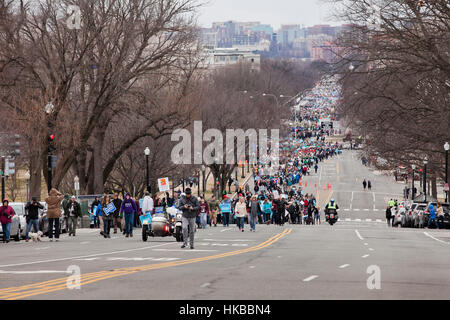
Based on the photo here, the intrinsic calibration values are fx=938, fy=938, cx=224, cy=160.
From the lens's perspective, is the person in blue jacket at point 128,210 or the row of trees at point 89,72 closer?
the person in blue jacket at point 128,210

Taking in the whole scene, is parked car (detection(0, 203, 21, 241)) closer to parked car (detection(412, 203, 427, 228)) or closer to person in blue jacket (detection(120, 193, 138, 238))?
person in blue jacket (detection(120, 193, 138, 238))

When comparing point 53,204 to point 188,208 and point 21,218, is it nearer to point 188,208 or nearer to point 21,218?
point 21,218

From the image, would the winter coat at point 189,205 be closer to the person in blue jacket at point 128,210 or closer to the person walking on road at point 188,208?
the person walking on road at point 188,208

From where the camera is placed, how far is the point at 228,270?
18125 millimetres

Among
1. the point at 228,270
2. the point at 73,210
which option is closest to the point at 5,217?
the point at 73,210

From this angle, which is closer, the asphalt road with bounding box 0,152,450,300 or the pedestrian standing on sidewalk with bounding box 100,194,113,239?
the asphalt road with bounding box 0,152,450,300

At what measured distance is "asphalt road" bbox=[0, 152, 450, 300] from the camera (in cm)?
1409

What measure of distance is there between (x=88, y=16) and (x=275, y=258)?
28.6m

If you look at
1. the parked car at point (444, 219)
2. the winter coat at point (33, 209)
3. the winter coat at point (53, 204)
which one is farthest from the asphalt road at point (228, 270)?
the parked car at point (444, 219)

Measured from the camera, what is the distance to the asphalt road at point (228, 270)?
14.1 metres

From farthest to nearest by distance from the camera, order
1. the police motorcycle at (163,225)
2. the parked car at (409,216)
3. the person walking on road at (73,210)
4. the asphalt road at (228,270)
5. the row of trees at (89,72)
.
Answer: the parked car at (409,216)
the row of trees at (89,72)
the person walking on road at (73,210)
the police motorcycle at (163,225)
the asphalt road at (228,270)

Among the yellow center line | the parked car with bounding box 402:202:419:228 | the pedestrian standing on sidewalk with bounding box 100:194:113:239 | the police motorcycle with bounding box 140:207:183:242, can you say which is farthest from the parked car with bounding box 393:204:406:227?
the yellow center line

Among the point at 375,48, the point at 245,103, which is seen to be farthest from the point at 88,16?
the point at 245,103

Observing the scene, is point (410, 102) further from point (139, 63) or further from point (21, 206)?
point (21, 206)
